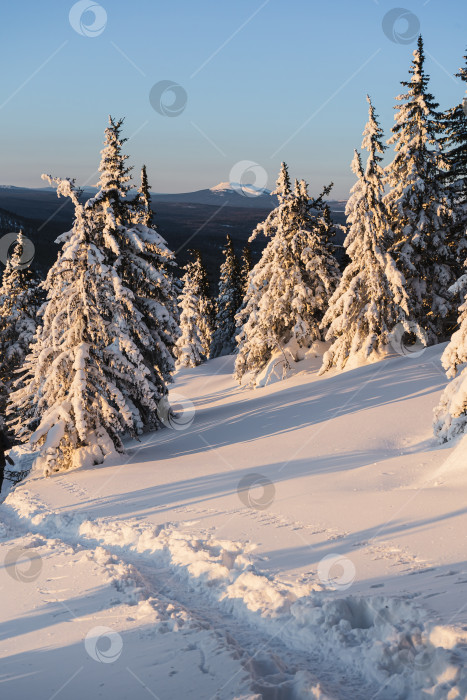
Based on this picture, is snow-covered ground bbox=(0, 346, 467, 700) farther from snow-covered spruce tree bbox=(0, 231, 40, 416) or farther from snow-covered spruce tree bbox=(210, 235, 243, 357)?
snow-covered spruce tree bbox=(210, 235, 243, 357)

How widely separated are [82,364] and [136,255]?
625 centimetres

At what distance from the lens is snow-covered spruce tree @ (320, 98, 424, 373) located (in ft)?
78.7

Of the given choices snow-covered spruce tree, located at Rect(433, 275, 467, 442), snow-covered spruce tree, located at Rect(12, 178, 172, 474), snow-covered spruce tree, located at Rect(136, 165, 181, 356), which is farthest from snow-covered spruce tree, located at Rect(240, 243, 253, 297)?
snow-covered spruce tree, located at Rect(433, 275, 467, 442)

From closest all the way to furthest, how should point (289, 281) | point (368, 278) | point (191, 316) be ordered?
point (368, 278), point (289, 281), point (191, 316)

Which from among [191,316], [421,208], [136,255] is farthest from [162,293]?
[191,316]

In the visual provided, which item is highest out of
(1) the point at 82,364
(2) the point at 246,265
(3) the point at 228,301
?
(2) the point at 246,265

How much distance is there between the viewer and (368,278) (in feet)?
79.4

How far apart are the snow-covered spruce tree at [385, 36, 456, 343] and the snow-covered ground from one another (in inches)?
428

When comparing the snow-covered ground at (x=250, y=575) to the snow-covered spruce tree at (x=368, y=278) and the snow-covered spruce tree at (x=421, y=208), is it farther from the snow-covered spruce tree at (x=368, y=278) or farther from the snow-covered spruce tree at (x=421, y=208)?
the snow-covered spruce tree at (x=421, y=208)

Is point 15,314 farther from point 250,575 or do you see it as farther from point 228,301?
point 228,301

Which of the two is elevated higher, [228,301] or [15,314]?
[228,301]

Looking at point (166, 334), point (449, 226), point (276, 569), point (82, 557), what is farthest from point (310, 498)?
point (449, 226)

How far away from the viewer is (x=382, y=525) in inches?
336

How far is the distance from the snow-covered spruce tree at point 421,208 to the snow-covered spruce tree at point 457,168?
1.26 feet
